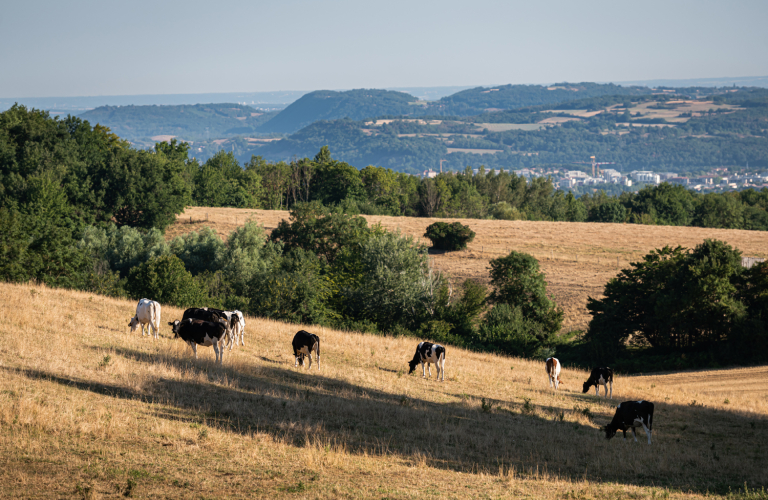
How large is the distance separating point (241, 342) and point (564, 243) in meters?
66.9

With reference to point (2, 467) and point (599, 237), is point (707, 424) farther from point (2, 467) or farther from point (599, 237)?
point (599, 237)

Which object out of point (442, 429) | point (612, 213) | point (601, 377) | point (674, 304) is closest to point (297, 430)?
point (442, 429)

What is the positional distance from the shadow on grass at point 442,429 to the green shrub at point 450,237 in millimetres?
60384

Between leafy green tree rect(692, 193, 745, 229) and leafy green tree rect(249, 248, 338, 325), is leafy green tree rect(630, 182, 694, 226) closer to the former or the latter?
leafy green tree rect(692, 193, 745, 229)

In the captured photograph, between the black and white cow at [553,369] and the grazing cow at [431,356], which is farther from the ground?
the grazing cow at [431,356]

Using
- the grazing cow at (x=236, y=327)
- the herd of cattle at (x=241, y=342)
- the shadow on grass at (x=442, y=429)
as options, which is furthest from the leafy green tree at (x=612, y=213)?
the grazing cow at (x=236, y=327)

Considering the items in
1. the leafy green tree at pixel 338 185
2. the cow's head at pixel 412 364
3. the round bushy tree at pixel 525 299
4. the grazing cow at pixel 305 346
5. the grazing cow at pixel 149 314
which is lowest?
the round bushy tree at pixel 525 299

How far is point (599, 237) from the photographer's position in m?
87.4

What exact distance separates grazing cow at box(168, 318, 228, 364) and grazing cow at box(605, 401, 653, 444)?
12.4 m

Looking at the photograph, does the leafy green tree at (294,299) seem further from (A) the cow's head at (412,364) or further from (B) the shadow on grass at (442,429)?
(B) the shadow on grass at (442,429)

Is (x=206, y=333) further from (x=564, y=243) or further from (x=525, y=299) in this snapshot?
(x=564, y=243)

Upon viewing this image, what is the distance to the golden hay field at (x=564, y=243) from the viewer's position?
6469cm

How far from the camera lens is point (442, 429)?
15.4 metres

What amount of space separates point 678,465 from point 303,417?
9238 millimetres
